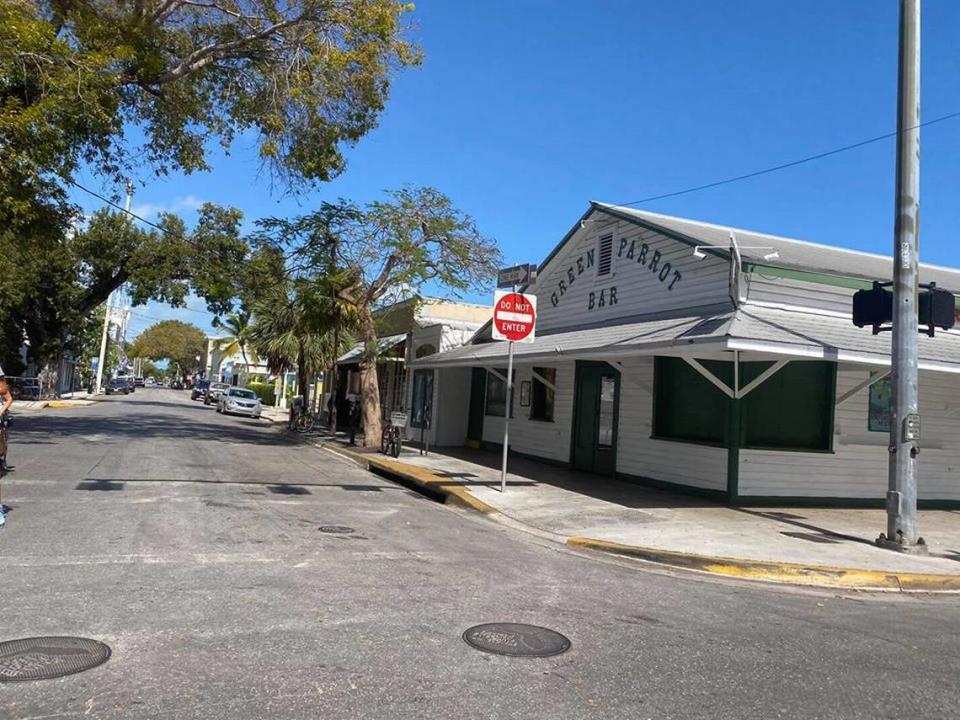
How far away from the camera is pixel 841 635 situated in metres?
5.75

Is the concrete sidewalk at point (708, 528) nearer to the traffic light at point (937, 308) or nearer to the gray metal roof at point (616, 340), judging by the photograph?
the gray metal roof at point (616, 340)

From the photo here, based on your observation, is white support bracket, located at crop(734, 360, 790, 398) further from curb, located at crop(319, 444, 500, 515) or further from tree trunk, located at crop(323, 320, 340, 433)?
tree trunk, located at crop(323, 320, 340, 433)

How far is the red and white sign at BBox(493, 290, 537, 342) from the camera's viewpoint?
463 inches

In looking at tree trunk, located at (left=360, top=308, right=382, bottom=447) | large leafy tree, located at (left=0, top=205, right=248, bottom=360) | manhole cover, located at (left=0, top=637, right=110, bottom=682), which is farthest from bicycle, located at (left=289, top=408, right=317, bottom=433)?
manhole cover, located at (left=0, top=637, right=110, bottom=682)

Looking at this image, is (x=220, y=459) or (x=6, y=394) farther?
(x=220, y=459)

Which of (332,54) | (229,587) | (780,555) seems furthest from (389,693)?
(332,54)

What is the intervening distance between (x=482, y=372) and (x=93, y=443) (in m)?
9.95

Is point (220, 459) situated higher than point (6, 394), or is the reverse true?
point (6, 394)

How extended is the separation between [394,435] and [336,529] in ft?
31.0

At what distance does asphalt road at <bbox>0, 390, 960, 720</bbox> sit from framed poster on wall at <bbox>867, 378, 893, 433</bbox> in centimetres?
633

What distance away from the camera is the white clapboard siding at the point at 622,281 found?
13094mm

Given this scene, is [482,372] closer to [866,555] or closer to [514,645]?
[866,555]

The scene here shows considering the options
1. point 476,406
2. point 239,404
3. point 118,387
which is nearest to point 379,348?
point 476,406

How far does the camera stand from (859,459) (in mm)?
12844
